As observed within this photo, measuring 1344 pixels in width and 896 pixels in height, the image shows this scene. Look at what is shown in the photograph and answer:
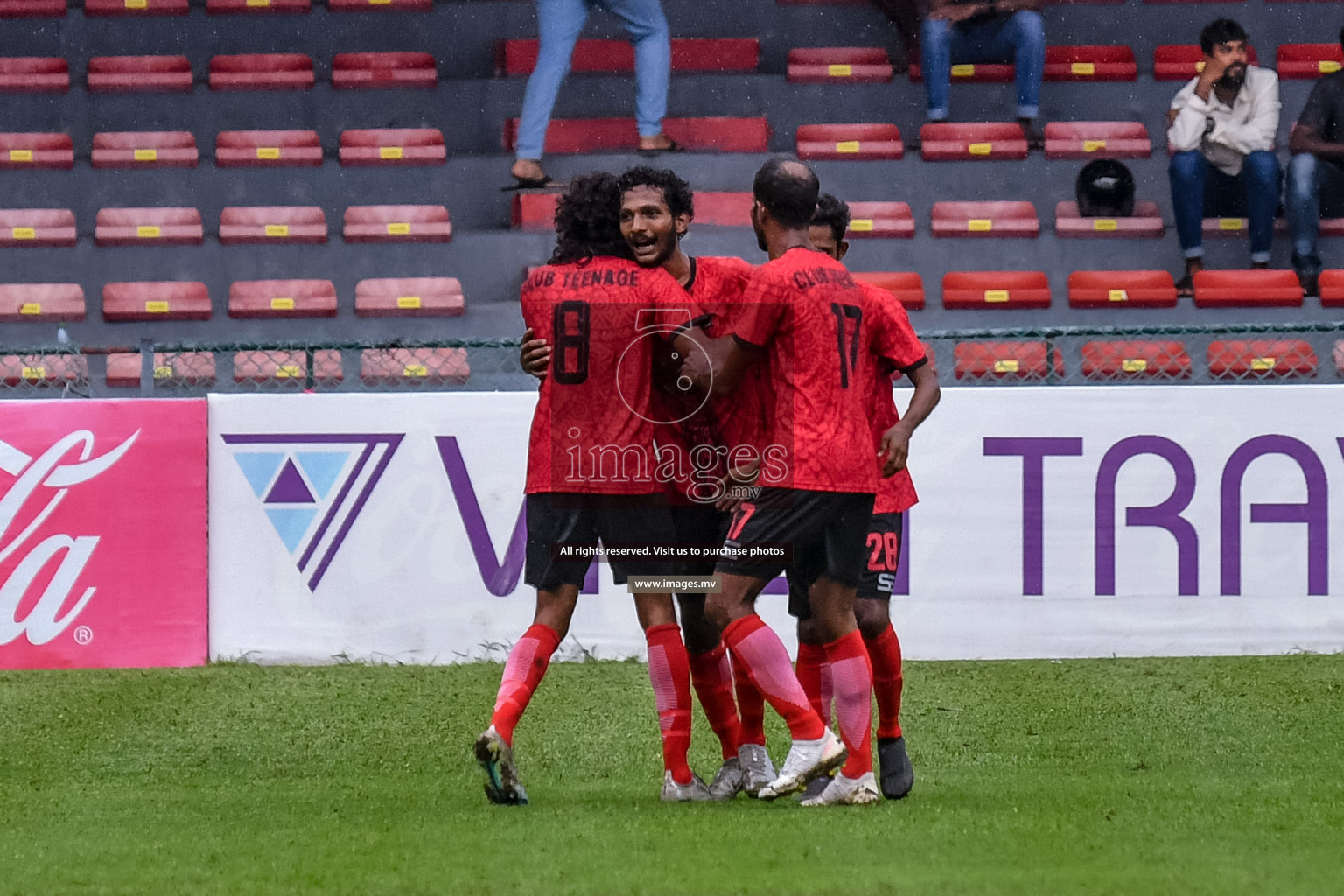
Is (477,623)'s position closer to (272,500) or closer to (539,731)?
(272,500)

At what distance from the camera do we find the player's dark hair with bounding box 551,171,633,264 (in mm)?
4488

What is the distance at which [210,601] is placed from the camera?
7.68 m

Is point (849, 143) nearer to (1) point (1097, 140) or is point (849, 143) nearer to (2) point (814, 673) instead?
(1) point (1097, 140)

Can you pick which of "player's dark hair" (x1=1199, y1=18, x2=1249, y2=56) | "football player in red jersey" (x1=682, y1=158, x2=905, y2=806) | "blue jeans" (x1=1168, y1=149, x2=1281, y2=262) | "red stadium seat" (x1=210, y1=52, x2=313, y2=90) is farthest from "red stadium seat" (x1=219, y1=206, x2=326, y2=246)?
"football player in red jersey" (x1=682, y1=158, x2=905, y2=806)

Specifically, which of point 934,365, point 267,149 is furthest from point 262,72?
point 934,365

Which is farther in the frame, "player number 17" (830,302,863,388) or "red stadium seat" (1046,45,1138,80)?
"red stadium seat" (1046,45,1138,80)

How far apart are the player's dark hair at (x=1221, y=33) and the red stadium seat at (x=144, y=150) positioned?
300 inches

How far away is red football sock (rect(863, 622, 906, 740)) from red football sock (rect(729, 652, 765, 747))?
1.12 feet

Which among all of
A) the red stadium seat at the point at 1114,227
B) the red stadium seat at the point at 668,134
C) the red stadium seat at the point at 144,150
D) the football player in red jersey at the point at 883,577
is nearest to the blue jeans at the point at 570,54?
the red stadium seat at the point at 668,134

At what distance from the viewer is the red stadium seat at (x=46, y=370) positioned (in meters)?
7.98

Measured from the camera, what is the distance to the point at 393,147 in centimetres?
1302

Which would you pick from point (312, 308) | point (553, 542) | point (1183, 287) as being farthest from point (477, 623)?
point (1183, 287)

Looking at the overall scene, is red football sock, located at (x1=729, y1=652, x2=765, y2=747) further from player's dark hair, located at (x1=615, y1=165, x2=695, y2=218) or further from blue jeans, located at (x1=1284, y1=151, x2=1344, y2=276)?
blue jeans, located at (x1=1284, y1=151, x2=1344, y2=276)

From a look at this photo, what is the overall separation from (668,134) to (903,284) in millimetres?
2443
